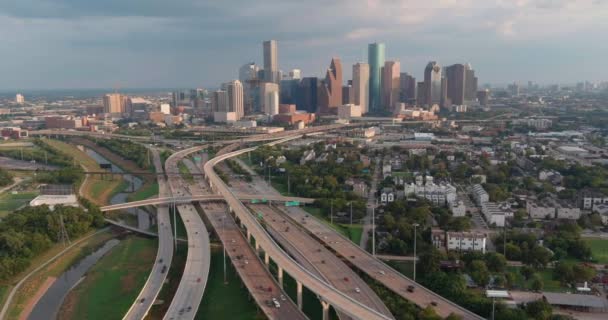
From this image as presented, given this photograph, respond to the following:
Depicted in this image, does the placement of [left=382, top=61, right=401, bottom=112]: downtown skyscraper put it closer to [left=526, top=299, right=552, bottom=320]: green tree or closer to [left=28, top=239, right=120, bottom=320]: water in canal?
[left=28, top=239, right=120, bottom=320]: water in canal

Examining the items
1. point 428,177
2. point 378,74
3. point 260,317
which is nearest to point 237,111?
point 378,74

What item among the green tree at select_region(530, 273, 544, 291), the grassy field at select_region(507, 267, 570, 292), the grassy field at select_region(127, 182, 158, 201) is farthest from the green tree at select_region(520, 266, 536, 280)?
the grassy field at select_region(127, 182, 158, 201)

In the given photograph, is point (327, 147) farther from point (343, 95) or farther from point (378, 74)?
point (378, 74)

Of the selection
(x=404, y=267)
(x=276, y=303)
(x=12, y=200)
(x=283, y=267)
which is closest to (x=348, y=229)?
(x=404, y=267)

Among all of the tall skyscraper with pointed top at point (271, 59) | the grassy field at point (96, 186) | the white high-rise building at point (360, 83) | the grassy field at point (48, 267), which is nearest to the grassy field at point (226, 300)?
the grassy field at point (48, 267)

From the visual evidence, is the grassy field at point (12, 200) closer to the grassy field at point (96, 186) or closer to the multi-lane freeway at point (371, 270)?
the grassy field at point (96, 186)
